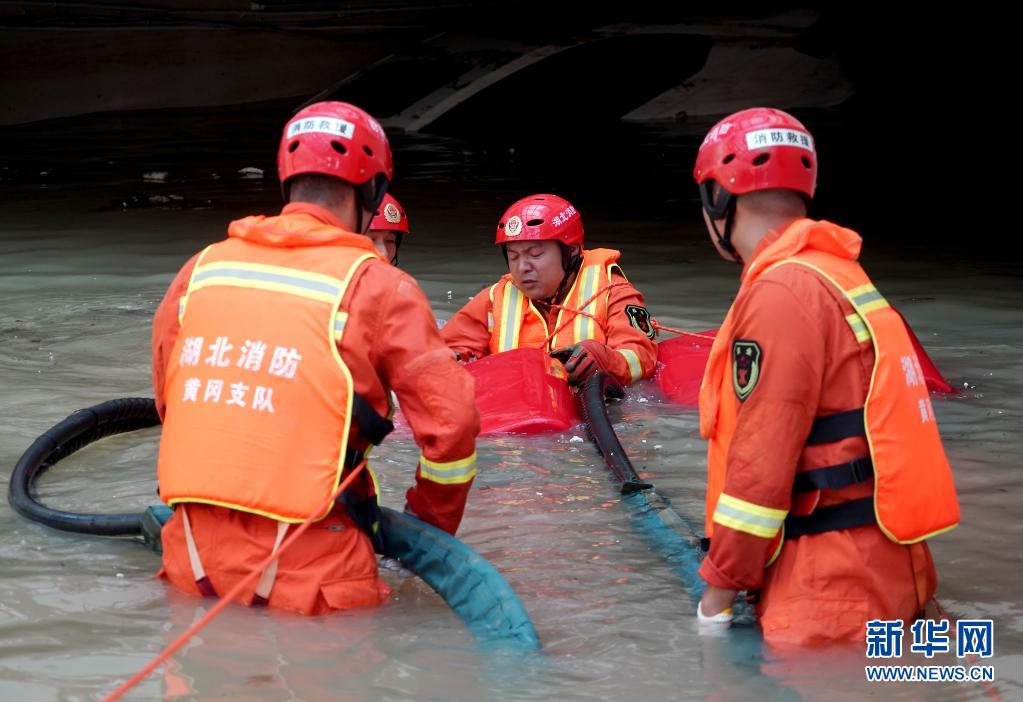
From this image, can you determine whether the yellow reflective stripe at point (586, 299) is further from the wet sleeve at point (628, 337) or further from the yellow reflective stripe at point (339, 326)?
the yellow reflective stripe at point (339, 326)

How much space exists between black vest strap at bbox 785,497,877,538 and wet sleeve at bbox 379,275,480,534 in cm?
89

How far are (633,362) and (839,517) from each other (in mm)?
3246

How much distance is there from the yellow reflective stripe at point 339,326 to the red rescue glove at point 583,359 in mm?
2881

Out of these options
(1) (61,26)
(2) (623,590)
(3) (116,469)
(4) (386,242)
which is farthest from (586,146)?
(2) (623,590)

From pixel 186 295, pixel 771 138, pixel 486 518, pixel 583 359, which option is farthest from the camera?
pixel 583 359

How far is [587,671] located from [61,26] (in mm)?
17732

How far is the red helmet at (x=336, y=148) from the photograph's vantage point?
3.46m

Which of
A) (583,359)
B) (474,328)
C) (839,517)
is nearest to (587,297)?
(583,359)

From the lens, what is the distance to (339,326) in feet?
10.6

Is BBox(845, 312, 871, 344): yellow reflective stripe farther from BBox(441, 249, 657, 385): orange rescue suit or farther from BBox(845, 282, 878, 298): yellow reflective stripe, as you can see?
BBox(441, 249, 657, 385): orange rescue suit

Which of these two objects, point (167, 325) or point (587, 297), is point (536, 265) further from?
point (167, 325)

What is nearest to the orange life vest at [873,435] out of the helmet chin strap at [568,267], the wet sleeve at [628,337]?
the wet sleeve at [628,337]

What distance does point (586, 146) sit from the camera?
17.4m

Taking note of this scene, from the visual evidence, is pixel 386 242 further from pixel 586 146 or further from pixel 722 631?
pixel 586 146
